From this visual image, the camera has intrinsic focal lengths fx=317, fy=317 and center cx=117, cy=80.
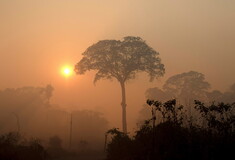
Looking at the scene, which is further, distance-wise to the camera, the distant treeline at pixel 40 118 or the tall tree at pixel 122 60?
the distant treeline at pixel 40 118

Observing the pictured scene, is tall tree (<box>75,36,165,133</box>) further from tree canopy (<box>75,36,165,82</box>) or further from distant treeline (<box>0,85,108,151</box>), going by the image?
distant treeline (<box>0,85,108,151</box>)

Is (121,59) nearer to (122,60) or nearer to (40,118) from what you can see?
(122,60)

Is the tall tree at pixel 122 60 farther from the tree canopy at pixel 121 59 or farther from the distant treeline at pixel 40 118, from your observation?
the distant treeline at pixel 40 118

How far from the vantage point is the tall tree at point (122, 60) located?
47.1 m

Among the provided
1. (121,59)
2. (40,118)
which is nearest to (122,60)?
(121,59)

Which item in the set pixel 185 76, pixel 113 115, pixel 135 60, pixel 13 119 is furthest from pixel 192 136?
pixel 113 115

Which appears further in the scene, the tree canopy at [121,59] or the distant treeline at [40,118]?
the distant treeline at [40,118]

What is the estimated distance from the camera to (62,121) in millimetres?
83500

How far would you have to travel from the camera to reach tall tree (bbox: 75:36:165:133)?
4706cm

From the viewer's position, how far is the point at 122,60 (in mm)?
47000

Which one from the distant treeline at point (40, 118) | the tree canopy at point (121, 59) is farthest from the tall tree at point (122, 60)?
the distant treeline at point (40, 118)

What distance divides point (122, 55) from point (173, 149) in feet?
107

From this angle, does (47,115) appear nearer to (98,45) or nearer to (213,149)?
(98,45)

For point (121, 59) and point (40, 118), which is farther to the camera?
point (40, 118)
